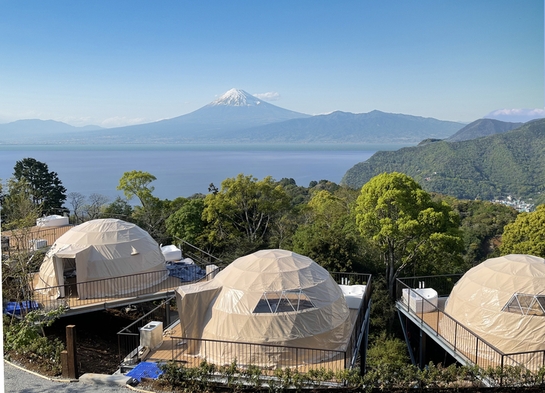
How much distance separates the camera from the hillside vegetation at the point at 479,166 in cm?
7150

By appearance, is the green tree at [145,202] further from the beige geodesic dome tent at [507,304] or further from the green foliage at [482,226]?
the green foliage at [482,226]

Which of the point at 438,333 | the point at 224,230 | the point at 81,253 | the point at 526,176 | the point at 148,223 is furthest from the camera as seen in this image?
the point at 526,176

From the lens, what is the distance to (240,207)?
92.9 ft

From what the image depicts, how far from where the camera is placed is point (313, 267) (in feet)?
44.9

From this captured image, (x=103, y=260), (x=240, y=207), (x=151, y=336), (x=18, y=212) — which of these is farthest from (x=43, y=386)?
(x=240, y=207)

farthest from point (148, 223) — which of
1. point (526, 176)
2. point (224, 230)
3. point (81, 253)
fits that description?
point (526, 176)

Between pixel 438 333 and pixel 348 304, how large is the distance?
307cm

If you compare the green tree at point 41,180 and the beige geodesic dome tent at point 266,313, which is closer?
the beige geodesic dome tent at point 266,313

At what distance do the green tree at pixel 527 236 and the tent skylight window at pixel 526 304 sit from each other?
24.9 feet

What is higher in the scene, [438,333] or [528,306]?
[528,306]

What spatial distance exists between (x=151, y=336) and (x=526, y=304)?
37.7 feet

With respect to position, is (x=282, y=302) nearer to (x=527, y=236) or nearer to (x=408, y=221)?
(x=408, y=221)

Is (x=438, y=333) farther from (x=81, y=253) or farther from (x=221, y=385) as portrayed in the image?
(x=81, y=253)

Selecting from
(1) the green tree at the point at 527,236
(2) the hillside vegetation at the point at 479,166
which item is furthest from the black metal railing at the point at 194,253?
(2) the hillside vegetation at the point at 479,166
